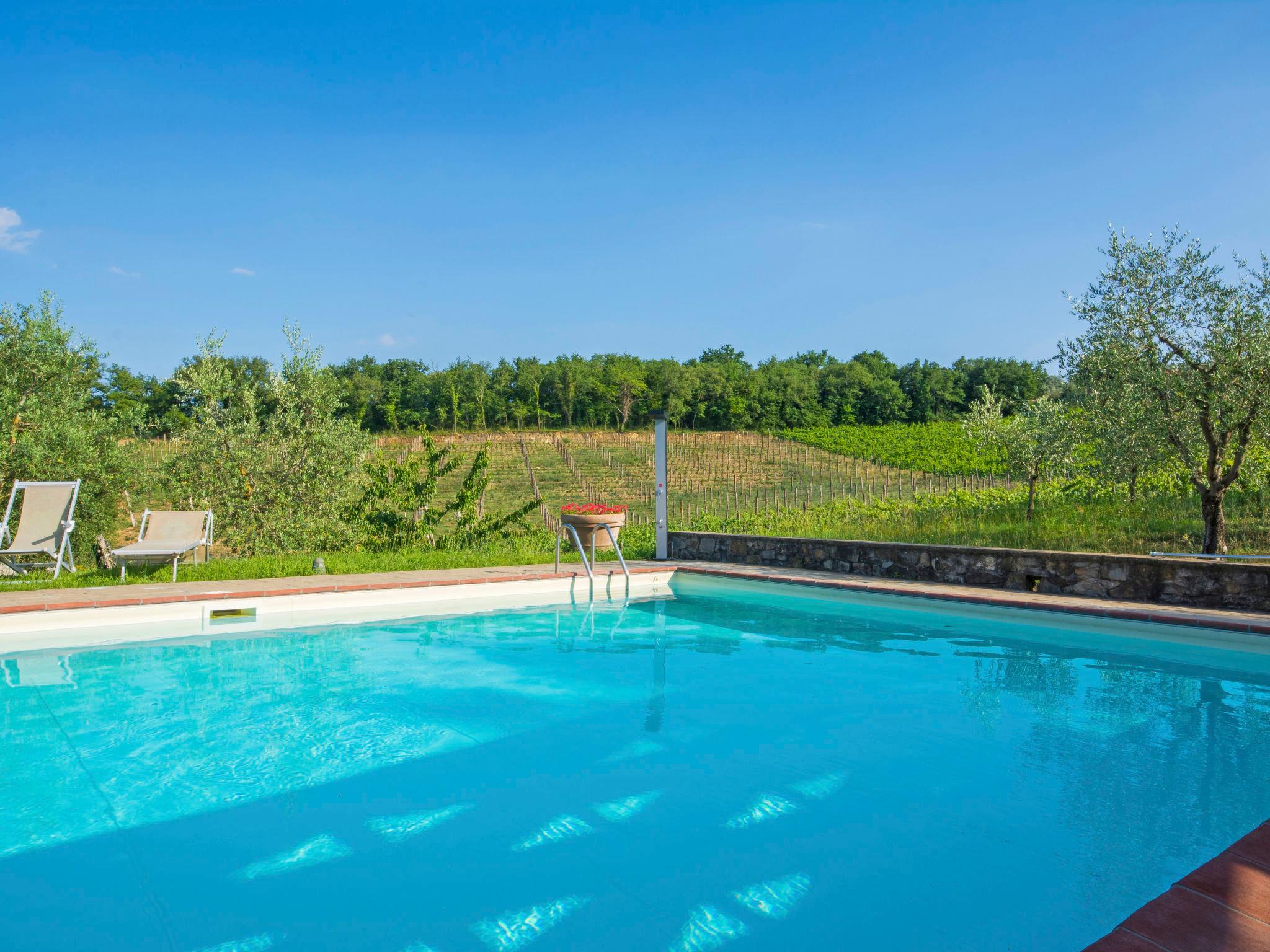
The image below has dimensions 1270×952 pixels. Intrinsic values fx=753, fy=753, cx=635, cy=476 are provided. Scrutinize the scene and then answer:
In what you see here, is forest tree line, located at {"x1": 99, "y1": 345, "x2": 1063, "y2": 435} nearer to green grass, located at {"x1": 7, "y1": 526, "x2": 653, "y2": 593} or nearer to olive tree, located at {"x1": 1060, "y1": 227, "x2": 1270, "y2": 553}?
green grass, located at {"x1": 7, "y1": 526, "x2": 653, "y2": 593}

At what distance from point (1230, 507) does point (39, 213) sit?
58.9 feet

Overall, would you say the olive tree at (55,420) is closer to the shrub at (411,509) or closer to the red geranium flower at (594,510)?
the shrub at (411,509)

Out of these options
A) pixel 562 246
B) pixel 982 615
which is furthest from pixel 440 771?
pixel 562 246

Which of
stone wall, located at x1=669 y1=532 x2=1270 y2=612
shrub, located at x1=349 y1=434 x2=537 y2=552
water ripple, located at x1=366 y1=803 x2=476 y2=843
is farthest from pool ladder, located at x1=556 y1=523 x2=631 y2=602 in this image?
water ripple, located at x1=366 y1=803 x2=476 y2=843

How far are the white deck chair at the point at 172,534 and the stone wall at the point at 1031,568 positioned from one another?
5.29 meters

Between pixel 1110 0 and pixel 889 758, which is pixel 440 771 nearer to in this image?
pixel 889 758

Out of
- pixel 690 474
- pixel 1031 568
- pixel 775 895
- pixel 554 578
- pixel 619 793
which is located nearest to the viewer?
pixel 775 895

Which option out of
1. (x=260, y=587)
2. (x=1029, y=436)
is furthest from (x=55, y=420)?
(x=1029, y=436)

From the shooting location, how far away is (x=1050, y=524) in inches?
343

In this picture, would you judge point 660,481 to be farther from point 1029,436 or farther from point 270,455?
point 1029,436

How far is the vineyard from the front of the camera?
1662 cm

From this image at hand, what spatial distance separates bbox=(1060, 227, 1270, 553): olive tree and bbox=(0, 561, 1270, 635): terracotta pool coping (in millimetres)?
2570

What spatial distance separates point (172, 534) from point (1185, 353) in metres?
9.64

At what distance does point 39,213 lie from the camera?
12.6 meters
